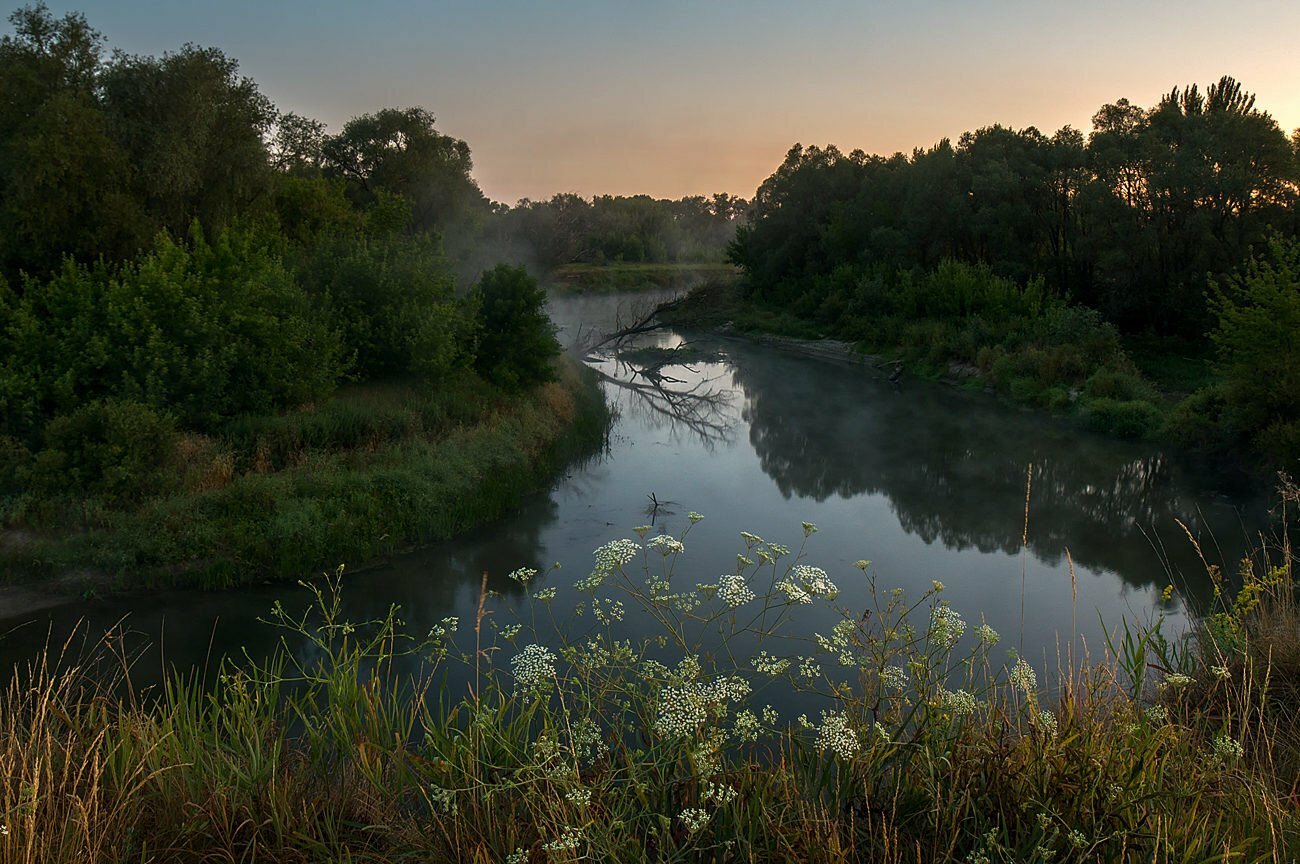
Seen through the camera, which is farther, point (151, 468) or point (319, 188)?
point (319, 188)

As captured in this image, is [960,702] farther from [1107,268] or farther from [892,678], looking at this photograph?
[1107,268]

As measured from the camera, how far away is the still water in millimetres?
10211

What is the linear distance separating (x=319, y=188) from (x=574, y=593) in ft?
59.6

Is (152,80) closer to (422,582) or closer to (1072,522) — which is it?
(422,582)

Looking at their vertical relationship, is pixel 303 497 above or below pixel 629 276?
below

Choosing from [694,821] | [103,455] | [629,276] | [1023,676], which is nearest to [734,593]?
[694,821]

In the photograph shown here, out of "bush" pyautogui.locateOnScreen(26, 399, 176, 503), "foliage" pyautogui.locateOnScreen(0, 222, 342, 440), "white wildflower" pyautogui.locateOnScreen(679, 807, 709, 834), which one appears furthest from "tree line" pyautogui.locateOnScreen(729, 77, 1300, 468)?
"bush" pyautogui.locateOnScreen(26, 399, 176, 503)

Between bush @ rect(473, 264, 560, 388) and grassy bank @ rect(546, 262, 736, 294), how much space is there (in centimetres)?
3048

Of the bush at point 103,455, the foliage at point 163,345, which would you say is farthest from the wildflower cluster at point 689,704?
the foliage at point 163,345

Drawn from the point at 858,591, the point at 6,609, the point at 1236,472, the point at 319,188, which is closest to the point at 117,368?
the point at 6,609

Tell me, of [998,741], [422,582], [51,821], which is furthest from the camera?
[422,582]

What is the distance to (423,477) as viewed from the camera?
13.6 metres

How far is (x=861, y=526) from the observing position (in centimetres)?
1404

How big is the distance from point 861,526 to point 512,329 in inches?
345
